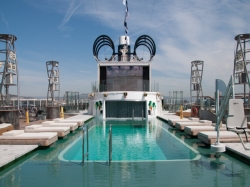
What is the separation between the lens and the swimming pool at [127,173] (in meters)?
5.29

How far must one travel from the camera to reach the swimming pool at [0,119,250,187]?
208 inches

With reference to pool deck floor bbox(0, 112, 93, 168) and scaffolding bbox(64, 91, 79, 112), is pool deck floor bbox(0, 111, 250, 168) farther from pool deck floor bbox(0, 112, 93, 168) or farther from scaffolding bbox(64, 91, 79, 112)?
scaffolding bbox(64, 91, 79, 112)

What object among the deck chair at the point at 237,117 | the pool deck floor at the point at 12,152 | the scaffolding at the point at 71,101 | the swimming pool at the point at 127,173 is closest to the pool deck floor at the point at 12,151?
the pool deck floor at the point at 12,152

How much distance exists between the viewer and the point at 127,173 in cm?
588

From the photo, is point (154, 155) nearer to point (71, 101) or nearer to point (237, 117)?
point (237, 117)

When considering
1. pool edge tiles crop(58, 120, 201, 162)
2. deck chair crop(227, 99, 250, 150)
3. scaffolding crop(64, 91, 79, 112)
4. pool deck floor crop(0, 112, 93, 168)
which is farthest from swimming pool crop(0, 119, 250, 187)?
scaffolding crop(64, 91, 79, 112)

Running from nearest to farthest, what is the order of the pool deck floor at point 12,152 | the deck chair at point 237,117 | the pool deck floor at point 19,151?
1. the pool deck floor at point 12,152
2. the pool deck floor at point 19,151
3. the deck chair at point 237,117

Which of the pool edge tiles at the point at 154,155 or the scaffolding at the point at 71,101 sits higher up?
the scaffolding at the point at 71,101

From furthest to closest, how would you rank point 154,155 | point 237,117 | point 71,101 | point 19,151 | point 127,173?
1. point 71,101
2. point 154,155
3. point 19,151
4. point 237,117
5. point 127,173

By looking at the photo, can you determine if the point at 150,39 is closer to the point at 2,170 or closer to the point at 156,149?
the point at 156,149

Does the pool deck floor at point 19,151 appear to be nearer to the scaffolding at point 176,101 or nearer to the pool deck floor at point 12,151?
the pool deck floor at point 12,151

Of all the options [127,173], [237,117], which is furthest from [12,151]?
[237,117]

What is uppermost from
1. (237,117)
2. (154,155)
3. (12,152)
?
(237,117)

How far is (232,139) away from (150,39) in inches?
686
